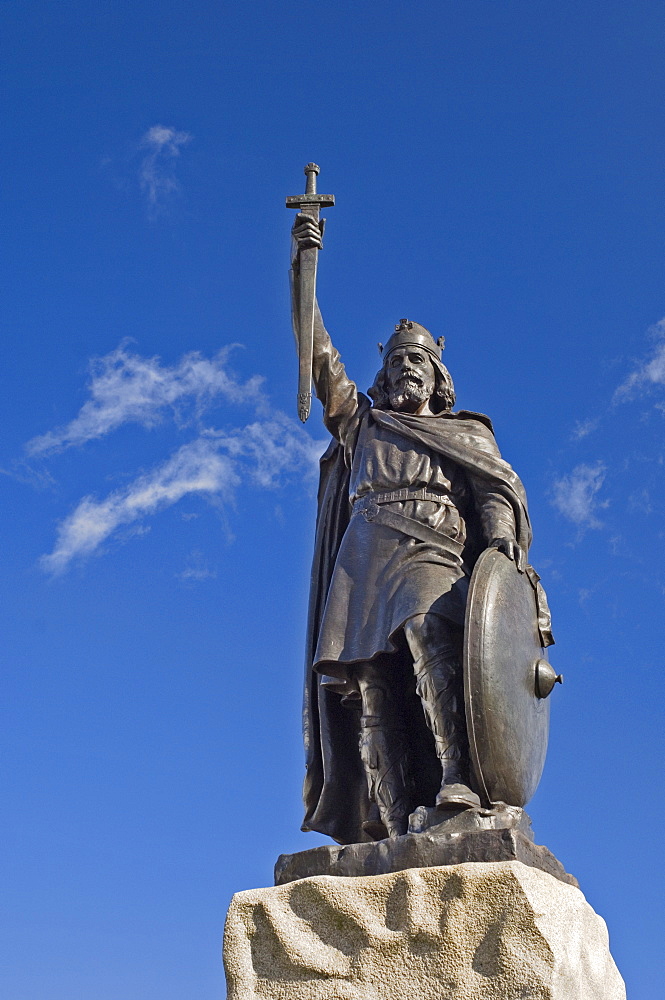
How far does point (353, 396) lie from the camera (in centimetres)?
684

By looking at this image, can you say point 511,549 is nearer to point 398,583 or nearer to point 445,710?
point 398,583

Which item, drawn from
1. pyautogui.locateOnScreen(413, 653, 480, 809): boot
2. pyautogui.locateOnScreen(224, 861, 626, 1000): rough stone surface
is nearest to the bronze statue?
pyautogui.locateOnScreen(413, 653, 480, 809): boot

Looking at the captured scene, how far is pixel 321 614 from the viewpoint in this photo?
21.0ft

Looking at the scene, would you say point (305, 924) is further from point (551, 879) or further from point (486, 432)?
point (486, 432)

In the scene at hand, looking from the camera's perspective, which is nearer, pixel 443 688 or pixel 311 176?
pixel 443 688

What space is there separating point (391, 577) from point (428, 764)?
3.27 ft

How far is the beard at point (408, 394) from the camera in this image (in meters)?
6.70

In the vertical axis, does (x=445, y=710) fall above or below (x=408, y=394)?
below

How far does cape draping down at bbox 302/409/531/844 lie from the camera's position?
232 inches

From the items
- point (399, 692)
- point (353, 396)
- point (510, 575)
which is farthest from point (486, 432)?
point (399, 692)

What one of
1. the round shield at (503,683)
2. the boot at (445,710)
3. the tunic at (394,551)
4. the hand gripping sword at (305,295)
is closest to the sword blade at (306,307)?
the hand gripping sword at (305,295)

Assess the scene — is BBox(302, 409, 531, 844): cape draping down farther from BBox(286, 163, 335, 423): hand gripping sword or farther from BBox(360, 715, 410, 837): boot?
BBox(286, 163, 335, 423): hand gripping sword

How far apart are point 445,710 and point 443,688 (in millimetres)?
104

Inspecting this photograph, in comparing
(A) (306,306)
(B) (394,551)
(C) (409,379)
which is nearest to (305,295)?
(A) (306,306)
